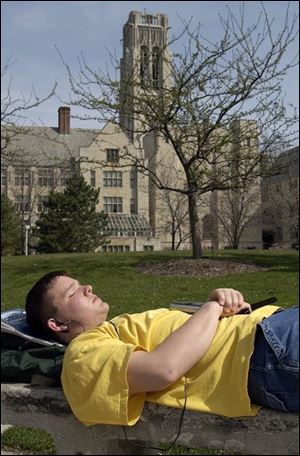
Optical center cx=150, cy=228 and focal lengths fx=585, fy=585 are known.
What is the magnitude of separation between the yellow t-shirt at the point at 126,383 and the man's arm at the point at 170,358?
0.04m

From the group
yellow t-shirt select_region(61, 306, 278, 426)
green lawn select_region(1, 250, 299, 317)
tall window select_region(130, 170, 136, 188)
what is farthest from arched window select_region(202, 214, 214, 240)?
yellow t-shirt select_region(61, 306, 278, 426)

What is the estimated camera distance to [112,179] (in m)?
67.6

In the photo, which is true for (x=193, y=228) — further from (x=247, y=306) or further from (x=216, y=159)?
(x=247, y=306)

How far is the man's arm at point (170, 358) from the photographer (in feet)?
6.86

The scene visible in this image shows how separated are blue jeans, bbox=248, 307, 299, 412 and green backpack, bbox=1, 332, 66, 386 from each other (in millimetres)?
883

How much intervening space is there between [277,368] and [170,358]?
0.38 metres

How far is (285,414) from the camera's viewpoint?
2098 mm

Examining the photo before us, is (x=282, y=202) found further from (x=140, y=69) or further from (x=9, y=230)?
(x=140, y=69)

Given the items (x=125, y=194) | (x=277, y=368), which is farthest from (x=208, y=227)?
(x=277, y=368)

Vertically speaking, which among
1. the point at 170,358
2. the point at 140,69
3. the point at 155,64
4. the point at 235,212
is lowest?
the point at 170,358

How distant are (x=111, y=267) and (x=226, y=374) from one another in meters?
13.2

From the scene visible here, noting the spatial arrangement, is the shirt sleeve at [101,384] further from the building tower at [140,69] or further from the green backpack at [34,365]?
the building tower at [140,69]

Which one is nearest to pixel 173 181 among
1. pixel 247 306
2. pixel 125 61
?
pixel 125 61

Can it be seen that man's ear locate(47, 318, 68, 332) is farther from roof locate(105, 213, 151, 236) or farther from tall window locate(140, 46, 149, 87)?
roof locate(105, 213, 151, 236)
